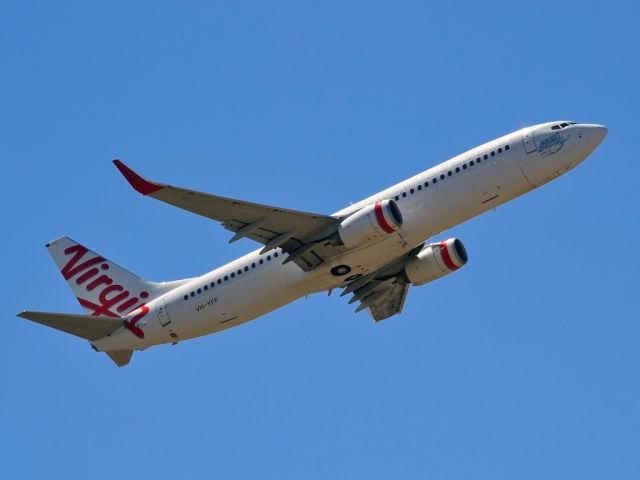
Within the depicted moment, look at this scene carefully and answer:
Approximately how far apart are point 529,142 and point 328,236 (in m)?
10.6

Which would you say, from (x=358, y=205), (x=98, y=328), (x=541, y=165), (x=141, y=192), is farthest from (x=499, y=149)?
(x=98, y=328)

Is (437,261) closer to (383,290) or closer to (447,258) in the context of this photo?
(447,258)

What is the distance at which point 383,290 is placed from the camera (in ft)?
211

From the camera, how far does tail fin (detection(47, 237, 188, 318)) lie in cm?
6344

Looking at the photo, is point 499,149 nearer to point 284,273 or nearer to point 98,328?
point 284,273

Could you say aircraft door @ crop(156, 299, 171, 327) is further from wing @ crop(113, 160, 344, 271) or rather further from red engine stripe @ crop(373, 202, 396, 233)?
red engine stripe @ crop(373, 202, 396, 233)

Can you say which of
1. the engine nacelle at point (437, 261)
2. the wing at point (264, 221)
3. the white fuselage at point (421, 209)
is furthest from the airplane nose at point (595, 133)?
the wing at point (264, 221)

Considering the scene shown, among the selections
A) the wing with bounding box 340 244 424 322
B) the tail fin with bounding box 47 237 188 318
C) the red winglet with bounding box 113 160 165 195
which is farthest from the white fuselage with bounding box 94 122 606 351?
the red winglet with bounding box 113 160 165 195

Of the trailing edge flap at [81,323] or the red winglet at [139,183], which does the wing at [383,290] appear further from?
the red winglet at [139,183]

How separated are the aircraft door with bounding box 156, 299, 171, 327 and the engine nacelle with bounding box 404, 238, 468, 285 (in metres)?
12.8

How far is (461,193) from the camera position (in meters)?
56.2

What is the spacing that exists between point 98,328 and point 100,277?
5294 mm

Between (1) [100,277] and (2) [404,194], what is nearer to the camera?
(2) [404,194]

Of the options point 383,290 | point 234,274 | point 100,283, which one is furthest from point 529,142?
point 100,283
